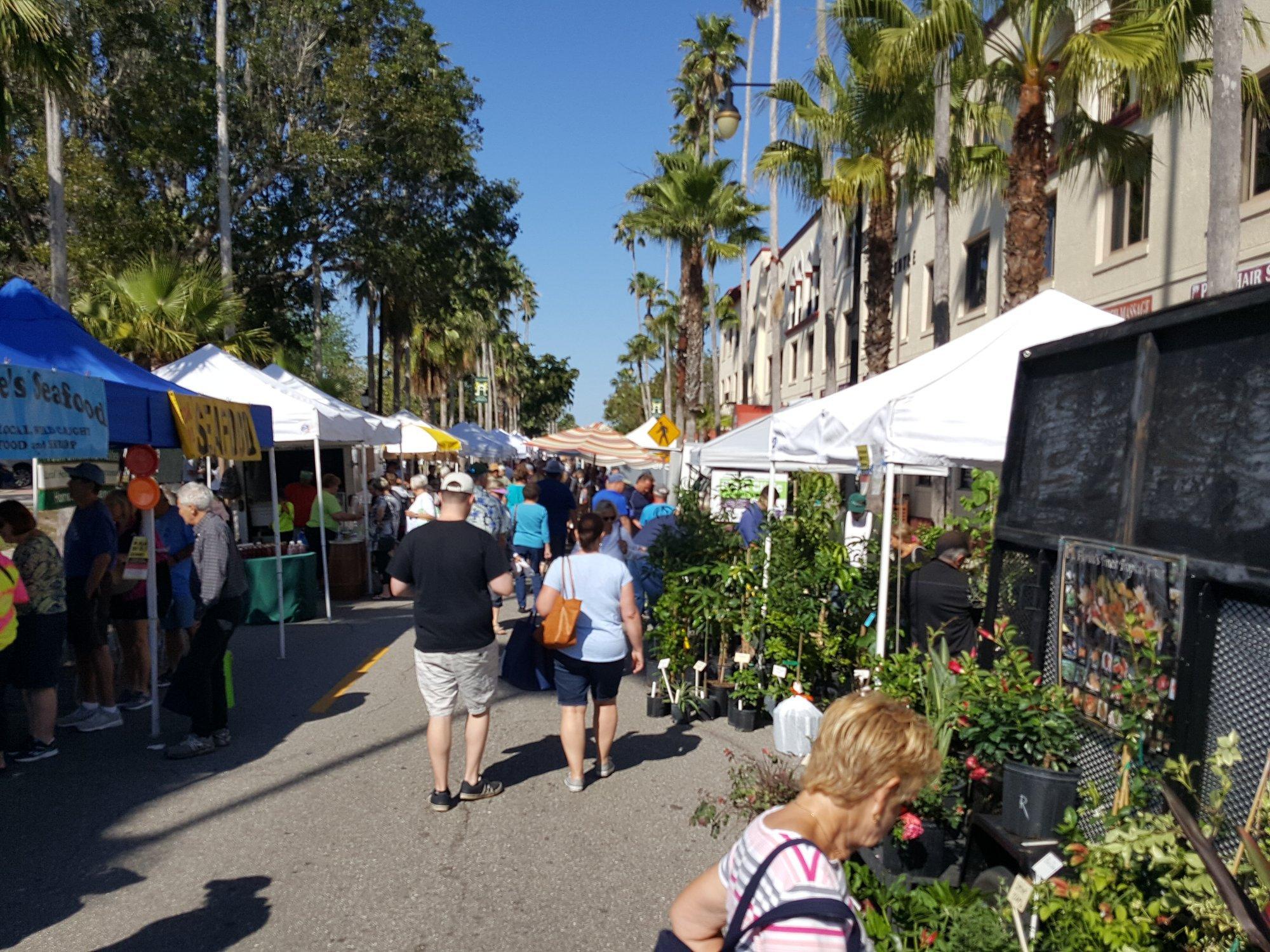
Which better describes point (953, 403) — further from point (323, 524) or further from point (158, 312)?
point (158, 312)

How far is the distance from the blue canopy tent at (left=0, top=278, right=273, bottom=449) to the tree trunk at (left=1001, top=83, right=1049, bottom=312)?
9.85 metres

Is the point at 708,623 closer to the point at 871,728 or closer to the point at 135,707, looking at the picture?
the point at 135,707

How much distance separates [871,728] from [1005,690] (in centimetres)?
193

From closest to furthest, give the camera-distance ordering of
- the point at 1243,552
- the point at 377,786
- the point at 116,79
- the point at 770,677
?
the point at 1243,552 → the point at 377,786 → the point at 770,677 → the point at 116,79

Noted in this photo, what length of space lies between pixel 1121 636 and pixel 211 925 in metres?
3.84

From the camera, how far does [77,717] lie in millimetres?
7195

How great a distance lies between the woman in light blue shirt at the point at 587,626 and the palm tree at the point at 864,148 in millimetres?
10082

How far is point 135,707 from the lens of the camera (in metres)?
7.72

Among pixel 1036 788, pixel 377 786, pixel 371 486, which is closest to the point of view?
pixel 1036 788

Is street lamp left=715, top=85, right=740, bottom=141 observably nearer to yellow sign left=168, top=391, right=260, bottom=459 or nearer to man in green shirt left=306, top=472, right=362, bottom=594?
man in green shirt left=306, top=472, right=362, bottom=594

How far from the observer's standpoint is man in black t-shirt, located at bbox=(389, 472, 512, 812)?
548cm

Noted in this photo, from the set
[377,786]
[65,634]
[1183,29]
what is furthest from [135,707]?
[1183,29]

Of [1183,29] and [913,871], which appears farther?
[1183,29]

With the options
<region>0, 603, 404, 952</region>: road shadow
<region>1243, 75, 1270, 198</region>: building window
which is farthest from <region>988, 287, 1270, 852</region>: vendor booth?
<region>1243, 75, 1270, 198</region>: building window
